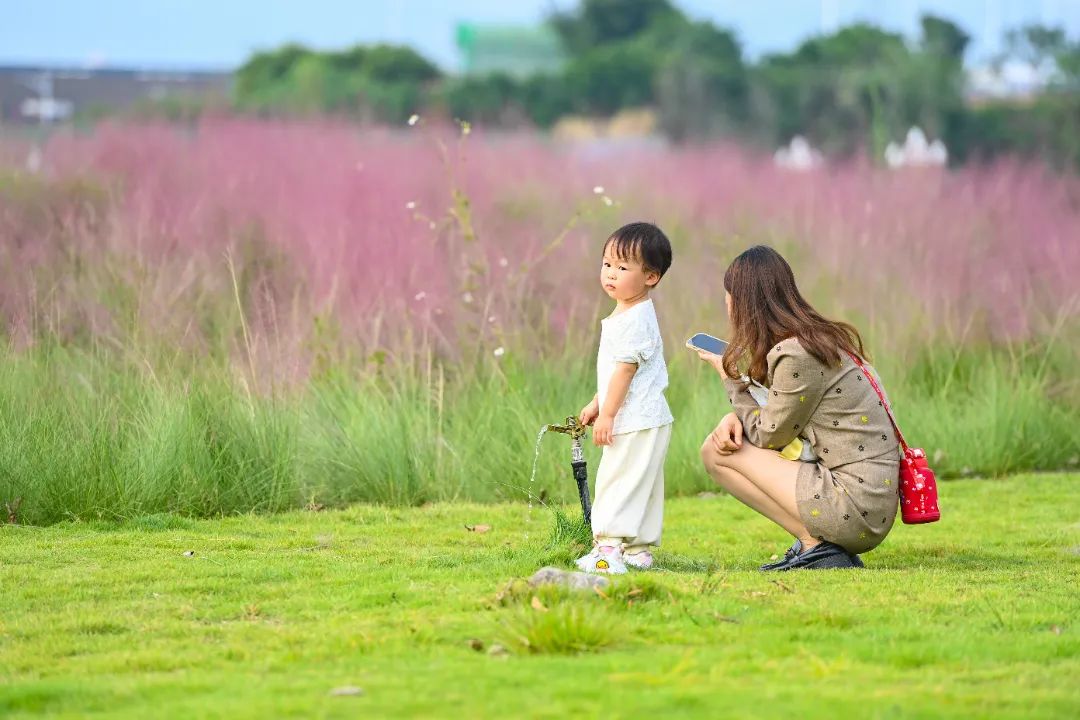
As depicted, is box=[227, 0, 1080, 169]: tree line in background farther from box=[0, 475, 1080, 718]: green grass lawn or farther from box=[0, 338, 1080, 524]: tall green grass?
box=[0, 475, 1080, 718]: green grass lawn

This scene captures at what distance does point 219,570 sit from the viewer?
17.0 ft

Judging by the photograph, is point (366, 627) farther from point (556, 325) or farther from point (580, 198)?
point (580, 198)

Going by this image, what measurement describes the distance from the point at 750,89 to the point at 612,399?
3160 centimetres

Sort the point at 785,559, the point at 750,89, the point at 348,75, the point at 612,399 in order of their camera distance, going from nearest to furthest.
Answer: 1. the point at 612,399
2. the point at 785,559
3. the point at 348,75
4. the point at 750,89

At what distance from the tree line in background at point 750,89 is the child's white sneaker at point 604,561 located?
24553 millimetres

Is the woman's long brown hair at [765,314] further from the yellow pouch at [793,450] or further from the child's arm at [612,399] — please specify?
the child's arm at [612,399]

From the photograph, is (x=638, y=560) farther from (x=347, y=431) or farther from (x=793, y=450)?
(x=347, y=431)

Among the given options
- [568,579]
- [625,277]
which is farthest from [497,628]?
[625,277]

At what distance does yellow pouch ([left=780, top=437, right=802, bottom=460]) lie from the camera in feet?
17.8

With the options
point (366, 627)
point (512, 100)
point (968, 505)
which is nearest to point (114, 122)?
point (968, 505)

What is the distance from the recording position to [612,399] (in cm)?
510

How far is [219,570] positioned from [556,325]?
166 inches

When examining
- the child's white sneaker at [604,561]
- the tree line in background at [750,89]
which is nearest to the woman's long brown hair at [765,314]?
the child's white sneaker at [604,561]

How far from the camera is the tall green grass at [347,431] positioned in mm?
6496
